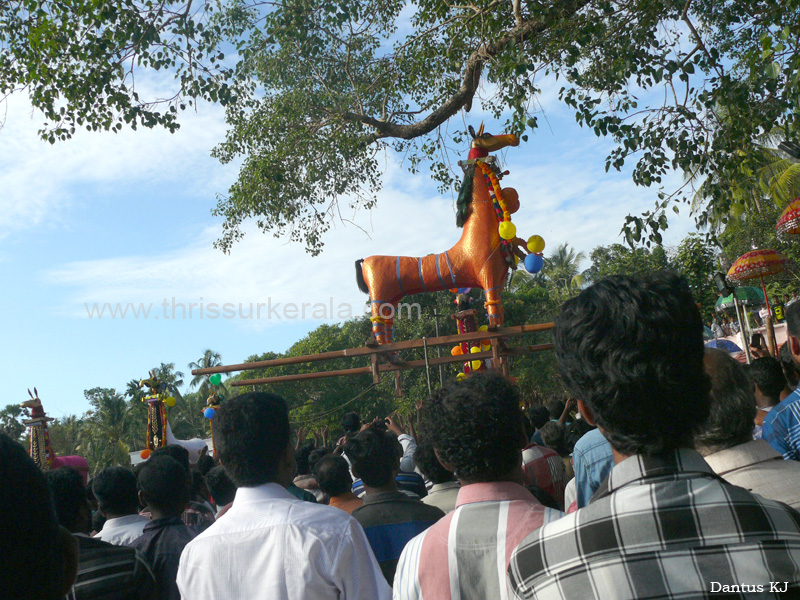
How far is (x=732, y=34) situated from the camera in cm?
737

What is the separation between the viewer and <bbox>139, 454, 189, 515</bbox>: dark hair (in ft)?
10.4

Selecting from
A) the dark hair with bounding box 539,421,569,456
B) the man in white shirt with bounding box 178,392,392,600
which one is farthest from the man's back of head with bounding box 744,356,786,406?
the man in white shirt with bounding box 178,392,392,600

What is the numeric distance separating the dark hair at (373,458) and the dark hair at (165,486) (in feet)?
2.71

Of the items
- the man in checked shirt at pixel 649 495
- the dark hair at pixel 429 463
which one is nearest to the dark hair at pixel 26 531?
the man in checked shirt at pixel 649 495

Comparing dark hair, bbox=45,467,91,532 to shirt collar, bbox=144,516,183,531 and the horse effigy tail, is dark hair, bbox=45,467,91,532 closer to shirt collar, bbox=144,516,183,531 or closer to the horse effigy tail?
shirt collar, bbox=144,516,183,531

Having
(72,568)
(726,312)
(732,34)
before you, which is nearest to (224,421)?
(72,568)

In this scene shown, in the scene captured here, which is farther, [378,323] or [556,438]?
[378,323]

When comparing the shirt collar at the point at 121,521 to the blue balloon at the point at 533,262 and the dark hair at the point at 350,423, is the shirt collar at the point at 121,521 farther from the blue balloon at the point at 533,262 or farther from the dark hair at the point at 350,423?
the blue balloon at the point at 533,262

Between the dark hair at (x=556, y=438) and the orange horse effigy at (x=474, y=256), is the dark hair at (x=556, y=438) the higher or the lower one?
the lower one

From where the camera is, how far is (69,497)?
115 inches

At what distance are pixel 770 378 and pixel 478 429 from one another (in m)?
2.57

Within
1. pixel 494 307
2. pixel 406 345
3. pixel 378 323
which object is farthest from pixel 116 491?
pixel 494 307

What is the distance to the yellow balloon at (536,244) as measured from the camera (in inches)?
→ 263

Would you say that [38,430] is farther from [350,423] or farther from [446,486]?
[446,486]
